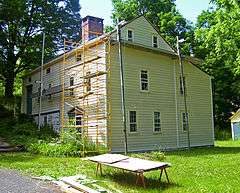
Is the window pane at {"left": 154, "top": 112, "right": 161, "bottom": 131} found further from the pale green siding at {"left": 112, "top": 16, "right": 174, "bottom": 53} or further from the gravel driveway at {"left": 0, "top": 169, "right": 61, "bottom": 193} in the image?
the gravel driveway at {"left": 0, "top": 169, "right": 61, "bottom": 193}

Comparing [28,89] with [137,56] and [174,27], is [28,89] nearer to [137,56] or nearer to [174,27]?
[137,56]

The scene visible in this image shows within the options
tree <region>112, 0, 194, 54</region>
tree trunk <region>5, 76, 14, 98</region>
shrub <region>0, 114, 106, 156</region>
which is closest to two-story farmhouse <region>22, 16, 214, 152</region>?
shrub <region>0, 114, 106, 156</region>

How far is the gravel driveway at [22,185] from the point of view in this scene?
9.47 metres

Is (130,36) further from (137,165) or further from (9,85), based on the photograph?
(9,85)

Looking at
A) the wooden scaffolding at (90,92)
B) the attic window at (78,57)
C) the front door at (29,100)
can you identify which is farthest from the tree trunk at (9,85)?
the attic window at (78,57)

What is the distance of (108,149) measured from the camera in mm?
20734

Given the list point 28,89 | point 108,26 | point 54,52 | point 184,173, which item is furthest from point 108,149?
point 108,26

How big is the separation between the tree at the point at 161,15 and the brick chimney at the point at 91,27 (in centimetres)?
1673

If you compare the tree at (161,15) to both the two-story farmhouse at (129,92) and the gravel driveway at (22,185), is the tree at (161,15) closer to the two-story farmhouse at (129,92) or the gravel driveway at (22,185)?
the two-story farmhouse at (129,92)

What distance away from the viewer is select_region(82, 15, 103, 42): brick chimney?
25906mm

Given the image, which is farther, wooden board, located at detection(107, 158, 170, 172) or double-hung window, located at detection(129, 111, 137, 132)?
double-hung window, located at detection(129, 111, 137, 132)

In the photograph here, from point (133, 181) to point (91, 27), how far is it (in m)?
17.5

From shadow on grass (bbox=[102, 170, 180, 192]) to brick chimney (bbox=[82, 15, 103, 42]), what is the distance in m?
15.7

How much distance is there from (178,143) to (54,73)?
11.2 metres
